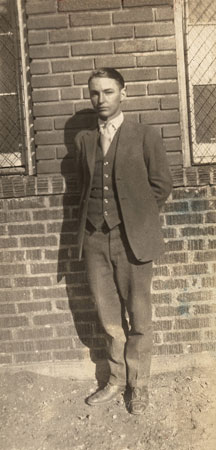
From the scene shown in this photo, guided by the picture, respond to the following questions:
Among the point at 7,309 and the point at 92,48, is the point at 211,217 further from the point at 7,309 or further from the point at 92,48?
the point at 7,309

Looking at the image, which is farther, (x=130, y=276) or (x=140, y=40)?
(x=140, y=40)

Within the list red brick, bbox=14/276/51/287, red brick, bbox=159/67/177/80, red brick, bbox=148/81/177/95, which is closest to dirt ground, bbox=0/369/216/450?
red brick, bbox=14/276/51/287

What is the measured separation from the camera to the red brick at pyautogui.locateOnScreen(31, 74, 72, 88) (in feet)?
12.0

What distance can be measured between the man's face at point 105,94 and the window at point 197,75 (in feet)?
2.79

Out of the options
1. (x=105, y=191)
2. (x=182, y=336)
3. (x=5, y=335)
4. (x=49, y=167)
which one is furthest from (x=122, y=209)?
(x=5, y=335)

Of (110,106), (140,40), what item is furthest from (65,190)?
(140,40)

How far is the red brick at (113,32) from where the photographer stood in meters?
3.60

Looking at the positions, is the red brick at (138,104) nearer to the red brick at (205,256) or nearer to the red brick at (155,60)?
the red brick at (155,60)

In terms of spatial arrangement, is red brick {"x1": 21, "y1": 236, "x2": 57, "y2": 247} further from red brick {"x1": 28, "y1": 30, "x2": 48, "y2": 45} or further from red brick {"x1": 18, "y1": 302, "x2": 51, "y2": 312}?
red brick {"x1": 28, "y1": 30, "x2": 48, "y2": 45}

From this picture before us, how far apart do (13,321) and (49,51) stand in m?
2.12

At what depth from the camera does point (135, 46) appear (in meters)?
3.62

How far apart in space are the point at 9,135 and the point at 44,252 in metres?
0.99

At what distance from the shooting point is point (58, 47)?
362 cm

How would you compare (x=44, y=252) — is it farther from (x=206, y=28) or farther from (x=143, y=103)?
(x=206, y=28)
